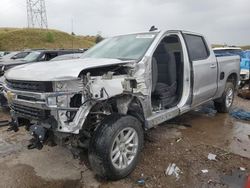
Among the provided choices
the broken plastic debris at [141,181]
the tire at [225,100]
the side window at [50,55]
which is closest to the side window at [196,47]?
the tire at [225,100]

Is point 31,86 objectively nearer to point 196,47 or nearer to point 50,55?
point 196,47

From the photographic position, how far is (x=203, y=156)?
415cm

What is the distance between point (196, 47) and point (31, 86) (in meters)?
3.38

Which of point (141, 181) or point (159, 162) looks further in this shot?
point (159, 162)

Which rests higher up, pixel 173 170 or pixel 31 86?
pixel 31 86

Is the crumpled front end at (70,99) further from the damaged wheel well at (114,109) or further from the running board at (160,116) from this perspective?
the running board at (160,116)

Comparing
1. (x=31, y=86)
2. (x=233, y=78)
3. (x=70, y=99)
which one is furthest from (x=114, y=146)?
(x=233, y=78)

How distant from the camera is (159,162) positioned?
3.93 meters

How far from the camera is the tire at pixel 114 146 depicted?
314cm

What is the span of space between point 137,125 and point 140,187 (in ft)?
2.57

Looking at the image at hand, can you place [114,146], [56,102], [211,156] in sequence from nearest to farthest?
1. [56,102]
2. [114,146]
3. [211,156]

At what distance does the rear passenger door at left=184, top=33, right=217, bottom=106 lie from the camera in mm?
4949

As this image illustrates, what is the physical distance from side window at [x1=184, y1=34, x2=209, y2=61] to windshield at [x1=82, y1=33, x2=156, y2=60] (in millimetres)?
1013

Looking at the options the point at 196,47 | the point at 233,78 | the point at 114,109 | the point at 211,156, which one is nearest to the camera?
the point at 114,109
